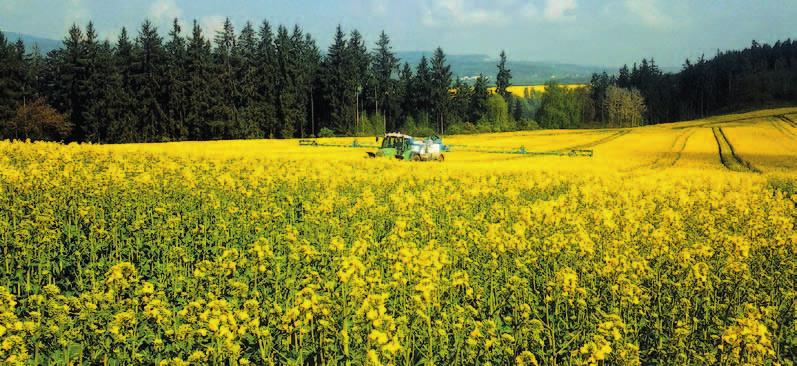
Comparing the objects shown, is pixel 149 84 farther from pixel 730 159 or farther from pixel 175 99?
pixel 730 159

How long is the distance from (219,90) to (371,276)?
78.5m

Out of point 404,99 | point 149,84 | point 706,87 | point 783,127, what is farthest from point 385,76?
A: point 706,87

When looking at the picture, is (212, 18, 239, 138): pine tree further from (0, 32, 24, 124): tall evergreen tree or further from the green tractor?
the green tractor

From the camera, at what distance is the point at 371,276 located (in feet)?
19.7

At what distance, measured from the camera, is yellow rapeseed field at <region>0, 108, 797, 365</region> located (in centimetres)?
483

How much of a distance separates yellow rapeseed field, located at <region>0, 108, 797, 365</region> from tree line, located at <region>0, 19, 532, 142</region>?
58.9m

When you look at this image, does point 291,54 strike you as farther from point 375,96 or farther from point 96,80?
point 96,80

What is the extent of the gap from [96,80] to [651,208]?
74.4m

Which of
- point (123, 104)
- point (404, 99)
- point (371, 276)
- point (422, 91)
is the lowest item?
point (371, 276)

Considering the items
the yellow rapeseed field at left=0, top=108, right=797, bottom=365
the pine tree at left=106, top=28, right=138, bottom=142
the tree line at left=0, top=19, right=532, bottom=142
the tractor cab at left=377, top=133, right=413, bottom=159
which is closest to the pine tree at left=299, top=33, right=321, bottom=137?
the tree line at left=0, top=19, right=532, bottom=142

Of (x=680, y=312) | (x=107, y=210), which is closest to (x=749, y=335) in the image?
(x=680, y=312)

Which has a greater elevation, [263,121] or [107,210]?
A: [263,121]

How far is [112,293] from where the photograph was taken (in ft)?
16.0

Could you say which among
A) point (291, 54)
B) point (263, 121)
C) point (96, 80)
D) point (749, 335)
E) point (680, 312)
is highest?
point (291, 54)
